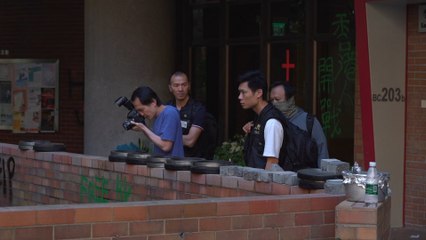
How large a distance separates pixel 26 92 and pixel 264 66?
5.08 meters

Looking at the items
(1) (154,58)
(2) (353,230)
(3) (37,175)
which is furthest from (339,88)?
(2) (353,230)

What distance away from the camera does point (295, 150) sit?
20.1 ft

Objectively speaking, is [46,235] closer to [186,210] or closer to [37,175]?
[186,210]

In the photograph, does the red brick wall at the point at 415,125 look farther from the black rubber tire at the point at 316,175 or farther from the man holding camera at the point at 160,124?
the black rubber tire at the point at 316,175

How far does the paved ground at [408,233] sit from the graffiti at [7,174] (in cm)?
376

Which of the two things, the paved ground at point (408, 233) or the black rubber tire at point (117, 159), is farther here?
the paved ground at point (408, 233)

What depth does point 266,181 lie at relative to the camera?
5.15 metres

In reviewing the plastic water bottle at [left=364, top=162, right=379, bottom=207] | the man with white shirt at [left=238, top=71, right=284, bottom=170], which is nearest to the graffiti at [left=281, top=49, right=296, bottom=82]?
the man with white shirt at [left=238, top=71, right=284, bottom=170]

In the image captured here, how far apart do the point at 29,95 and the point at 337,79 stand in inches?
251

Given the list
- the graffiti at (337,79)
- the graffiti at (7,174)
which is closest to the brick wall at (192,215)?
the graffiti at (7,174)

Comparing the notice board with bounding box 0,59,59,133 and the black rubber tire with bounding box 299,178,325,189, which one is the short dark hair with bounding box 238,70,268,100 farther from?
the notice board with bounding box 0,59,59,133

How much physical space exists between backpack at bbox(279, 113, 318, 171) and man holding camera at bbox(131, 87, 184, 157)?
0.85m

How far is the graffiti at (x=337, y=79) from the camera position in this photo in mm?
10898

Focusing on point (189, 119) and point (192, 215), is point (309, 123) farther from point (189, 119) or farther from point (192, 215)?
point (192, 215)
